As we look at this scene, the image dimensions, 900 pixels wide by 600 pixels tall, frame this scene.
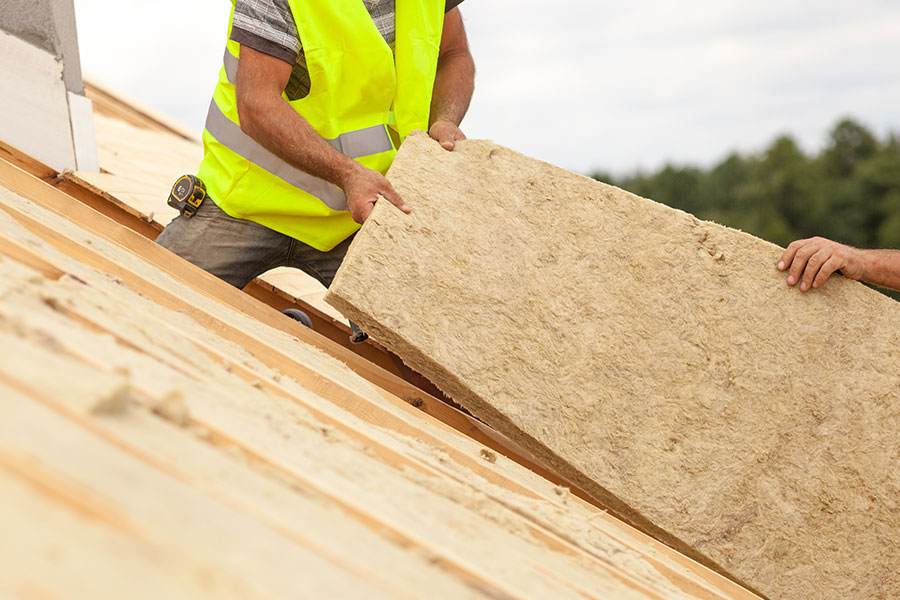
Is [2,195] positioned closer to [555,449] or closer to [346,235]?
[346,235]

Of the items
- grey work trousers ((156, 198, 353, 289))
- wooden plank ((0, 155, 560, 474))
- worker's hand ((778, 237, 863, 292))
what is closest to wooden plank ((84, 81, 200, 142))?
grey work trousers ((156, 198, 353, 289))

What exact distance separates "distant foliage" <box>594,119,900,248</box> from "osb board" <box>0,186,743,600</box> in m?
33.3

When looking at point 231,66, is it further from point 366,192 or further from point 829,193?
point 829,193

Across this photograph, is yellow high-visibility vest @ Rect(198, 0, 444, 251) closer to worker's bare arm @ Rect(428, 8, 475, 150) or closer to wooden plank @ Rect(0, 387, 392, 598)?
worker's bare arm @ Rect(428, 8, 475, 150)

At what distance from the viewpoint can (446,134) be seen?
3.19m

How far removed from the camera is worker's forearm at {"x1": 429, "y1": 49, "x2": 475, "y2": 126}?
352 cm

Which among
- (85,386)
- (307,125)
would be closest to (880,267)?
(307,125)

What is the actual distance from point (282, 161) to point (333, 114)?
27 cm

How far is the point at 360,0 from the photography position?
2.92 metres

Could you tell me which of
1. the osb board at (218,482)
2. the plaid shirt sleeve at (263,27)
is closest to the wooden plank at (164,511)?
the osb board at (218,482)

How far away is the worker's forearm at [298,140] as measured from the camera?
2791mm

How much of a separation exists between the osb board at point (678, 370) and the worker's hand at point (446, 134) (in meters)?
0.34

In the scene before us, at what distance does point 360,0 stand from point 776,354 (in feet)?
6.40

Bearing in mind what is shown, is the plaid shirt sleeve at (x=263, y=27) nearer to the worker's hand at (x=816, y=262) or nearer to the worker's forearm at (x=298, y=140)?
the worker's forearm at (x=298, y=140)
